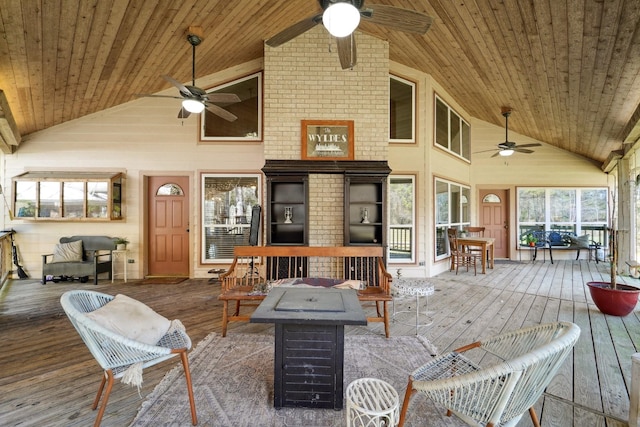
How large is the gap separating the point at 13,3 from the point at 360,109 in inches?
170

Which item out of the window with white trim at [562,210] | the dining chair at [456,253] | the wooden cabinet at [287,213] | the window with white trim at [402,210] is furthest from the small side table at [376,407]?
the window with white trim at [562,210]

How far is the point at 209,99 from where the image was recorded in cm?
454

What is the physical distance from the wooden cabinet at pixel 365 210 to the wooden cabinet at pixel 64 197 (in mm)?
4539

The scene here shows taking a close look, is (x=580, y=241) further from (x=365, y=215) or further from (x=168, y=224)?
(x=168, y=224)

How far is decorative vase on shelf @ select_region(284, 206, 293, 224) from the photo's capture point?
496 cm

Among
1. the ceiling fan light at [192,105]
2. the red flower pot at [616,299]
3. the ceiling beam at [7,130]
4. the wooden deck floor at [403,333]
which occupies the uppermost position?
the ceiling fan light at [192,105]

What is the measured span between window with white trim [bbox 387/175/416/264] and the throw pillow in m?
6.02

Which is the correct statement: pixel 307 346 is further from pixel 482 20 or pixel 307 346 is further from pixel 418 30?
pixel 482 20

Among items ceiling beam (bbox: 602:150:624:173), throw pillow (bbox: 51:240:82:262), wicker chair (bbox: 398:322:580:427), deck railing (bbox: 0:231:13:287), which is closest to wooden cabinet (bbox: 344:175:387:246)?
wicker chair (bbox: 398:322:580:427)

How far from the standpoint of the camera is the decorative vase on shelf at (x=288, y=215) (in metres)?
4.96

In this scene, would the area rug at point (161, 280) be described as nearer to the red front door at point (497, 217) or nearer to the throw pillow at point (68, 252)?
the throw pillow at point (68, 252)

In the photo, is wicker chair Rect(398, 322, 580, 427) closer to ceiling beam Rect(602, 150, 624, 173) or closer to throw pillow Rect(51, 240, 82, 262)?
throw pillow Rect(51, 240, 82, 262)

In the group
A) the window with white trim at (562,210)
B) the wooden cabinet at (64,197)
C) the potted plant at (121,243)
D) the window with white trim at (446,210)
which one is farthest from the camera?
the window with white trim at (562,210)

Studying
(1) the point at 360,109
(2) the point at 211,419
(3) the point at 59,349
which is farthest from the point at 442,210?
(3) the point at 59,349
